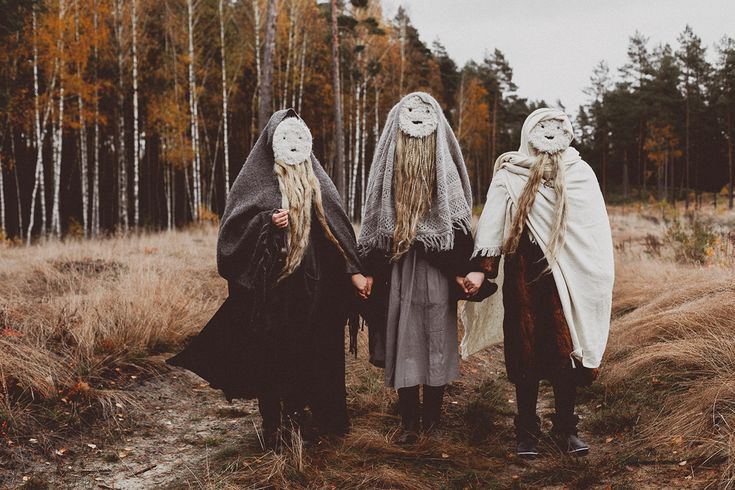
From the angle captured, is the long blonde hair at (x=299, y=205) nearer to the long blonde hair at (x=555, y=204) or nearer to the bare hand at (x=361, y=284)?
the bare hand at (x=361, y=284)

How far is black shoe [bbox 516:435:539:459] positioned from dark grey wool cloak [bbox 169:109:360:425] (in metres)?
1.11

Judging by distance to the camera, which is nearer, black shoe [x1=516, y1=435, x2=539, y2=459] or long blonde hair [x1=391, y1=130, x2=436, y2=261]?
black shoe [x1=516, y1=435, x2=539, y2=459]

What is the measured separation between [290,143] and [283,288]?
2.90ft

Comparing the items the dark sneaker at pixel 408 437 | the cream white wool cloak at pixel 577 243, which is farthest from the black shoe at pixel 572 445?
the dark sneaker at pixel 408 437

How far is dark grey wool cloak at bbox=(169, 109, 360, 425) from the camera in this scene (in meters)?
3.39

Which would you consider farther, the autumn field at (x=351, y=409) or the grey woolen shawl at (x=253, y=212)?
the grey woolen shawl at (x=253, y=212)

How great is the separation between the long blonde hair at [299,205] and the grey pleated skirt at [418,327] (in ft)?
1.40

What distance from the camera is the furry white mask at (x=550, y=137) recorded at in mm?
3340

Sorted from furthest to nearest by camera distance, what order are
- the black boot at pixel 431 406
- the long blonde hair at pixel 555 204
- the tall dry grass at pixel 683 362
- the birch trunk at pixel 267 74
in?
1. the birch trunk at pixel 267 74
2. the black boot at pixel 431 406
3. the long blonde hair at pixel 555 204
4. the tall dry grass at pixel 683 362

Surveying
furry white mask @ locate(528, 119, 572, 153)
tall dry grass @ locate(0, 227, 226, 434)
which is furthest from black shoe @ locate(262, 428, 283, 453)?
furry white mask @ locate(528, 119, 572, 153)

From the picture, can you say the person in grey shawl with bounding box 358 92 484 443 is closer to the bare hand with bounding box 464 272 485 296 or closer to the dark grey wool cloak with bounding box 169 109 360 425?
the bare hand with bounding box 464 272 485 296

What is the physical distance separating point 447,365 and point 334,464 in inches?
35.7

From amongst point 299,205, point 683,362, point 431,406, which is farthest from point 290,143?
point 683,362

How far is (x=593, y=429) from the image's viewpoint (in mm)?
3779
